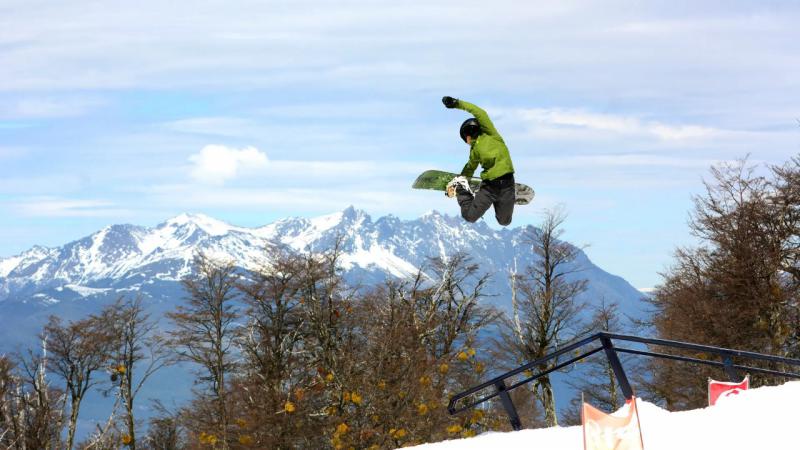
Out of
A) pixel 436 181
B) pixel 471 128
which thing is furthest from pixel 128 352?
pixel 471 128

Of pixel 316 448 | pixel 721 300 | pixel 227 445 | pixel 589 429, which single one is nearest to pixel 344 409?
pixel 316 448

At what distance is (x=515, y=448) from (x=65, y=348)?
1812 inches

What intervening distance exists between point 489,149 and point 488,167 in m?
0.23

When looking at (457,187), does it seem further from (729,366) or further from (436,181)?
(729,366)

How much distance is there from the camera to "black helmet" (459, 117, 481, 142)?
37.1 ft

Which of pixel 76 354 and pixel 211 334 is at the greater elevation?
pixel 211 334

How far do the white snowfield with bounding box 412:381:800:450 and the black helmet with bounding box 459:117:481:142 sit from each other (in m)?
3.82

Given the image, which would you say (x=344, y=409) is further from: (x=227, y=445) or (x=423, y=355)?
(x=227, y=445)

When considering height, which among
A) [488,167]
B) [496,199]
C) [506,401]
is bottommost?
[506,401]

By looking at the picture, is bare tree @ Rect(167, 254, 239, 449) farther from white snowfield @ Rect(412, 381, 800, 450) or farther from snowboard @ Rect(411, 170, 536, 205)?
white snowfield @ Rect(412, 381, 800, 450)

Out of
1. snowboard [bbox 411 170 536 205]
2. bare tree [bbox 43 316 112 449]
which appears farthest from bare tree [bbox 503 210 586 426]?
snowboard [bbox 411 170 536 205]

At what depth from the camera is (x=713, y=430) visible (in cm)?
1039

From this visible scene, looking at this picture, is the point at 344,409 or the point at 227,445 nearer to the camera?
the point at 344,409

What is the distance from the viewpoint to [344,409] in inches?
1325
